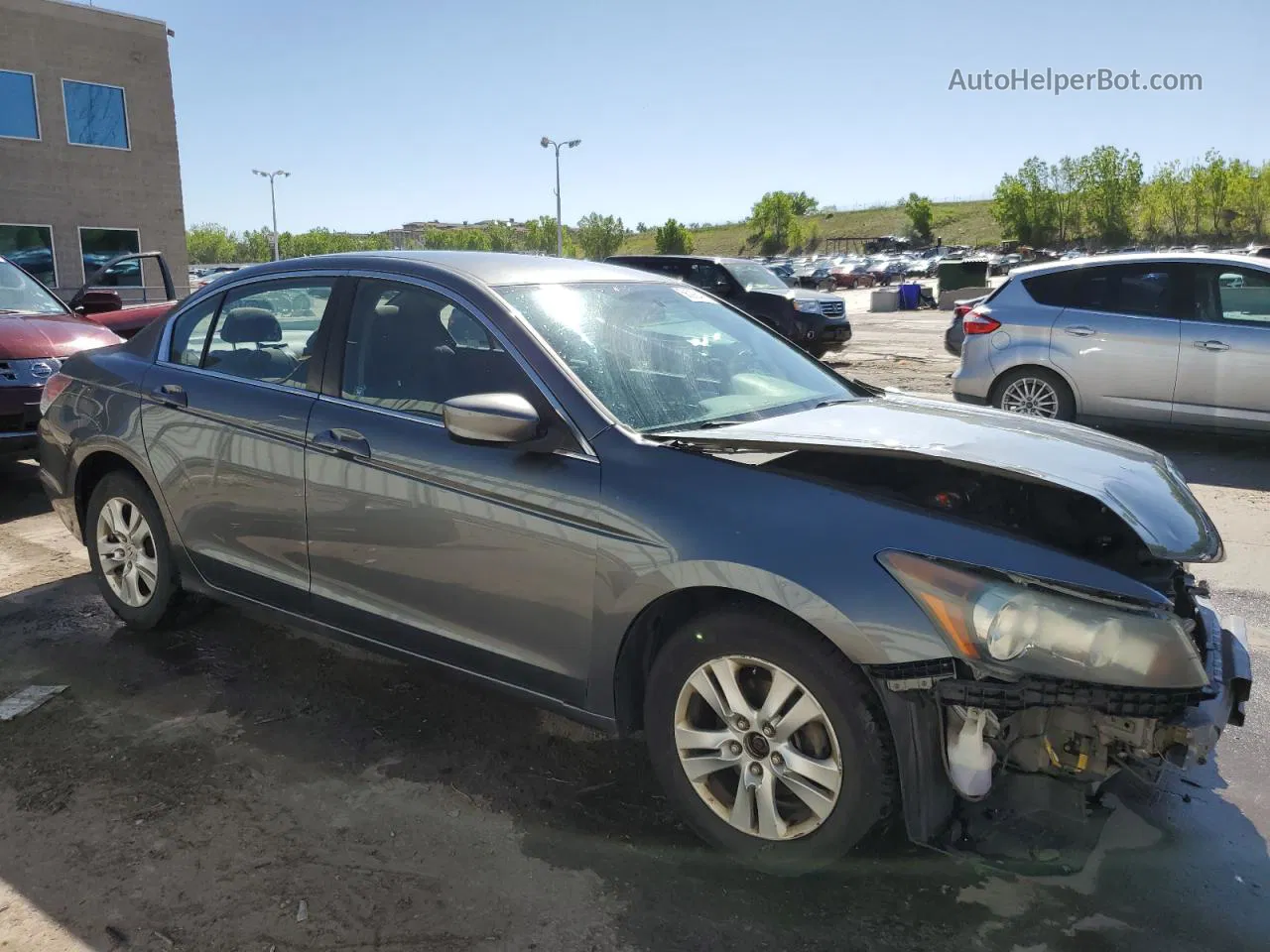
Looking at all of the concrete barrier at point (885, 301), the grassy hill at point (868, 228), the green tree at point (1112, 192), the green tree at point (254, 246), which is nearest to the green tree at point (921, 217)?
the grassy hill at point (868, 228)

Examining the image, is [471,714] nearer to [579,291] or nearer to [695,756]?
[695,756]

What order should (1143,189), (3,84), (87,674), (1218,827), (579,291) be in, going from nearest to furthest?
(1218,827) < (579,291) < (87,674) < (3,84) < (1143,189)

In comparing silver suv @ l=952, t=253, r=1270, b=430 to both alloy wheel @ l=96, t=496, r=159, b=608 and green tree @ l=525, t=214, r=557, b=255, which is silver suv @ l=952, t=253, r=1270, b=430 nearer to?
alloy wheel @ l=96, t=496, r=159, b=608

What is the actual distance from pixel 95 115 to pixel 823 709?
29599 millimetres

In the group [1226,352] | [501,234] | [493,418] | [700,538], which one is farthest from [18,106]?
[501,234]

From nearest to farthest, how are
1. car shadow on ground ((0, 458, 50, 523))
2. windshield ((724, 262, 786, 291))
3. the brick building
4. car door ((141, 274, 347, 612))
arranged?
car door ((141, 274, 347, 612)) < car shadow on ground ((0, 458, 50, 523)) < windshield ((724, 262, 786, 291)) < the brick building

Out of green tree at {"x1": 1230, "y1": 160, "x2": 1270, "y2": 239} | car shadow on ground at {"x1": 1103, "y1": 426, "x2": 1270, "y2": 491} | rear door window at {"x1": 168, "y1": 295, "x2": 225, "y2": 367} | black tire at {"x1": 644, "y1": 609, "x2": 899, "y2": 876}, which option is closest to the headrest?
rear door window at {"x1": 168, "y1": 295, "x2": 225, "y2": 367}

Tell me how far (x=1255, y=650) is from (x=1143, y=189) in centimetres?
10185

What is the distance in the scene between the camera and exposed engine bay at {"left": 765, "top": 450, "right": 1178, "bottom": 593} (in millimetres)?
2490

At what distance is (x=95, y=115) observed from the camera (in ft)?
85.7

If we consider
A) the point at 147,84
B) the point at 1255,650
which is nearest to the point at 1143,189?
the point at 147,84

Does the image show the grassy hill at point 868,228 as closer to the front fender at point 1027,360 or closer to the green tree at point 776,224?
the green tree at point 776,224

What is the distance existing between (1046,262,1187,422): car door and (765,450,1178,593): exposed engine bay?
19.6 ft

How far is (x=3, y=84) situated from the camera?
955 inches
